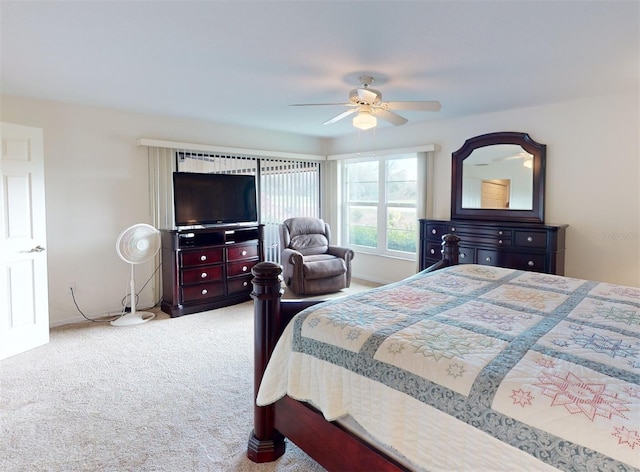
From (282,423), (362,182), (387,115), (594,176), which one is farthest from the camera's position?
(362,182)

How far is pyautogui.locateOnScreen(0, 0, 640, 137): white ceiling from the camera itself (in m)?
2.04

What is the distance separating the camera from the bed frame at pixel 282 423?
154cm

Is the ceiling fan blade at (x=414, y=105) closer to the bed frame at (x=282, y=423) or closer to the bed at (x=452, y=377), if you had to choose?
the bed at (x=452, y=377)

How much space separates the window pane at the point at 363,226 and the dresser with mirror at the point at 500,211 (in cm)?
131

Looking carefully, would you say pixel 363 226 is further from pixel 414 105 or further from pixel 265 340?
pixel 265 340

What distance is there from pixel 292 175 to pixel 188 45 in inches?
143

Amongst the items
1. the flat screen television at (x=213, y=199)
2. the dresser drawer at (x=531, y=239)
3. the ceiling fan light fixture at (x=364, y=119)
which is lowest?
the dresser drawer at (x=531, y=239)

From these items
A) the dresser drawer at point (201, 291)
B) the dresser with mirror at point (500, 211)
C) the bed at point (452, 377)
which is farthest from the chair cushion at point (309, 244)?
the bed at point (452, 377)

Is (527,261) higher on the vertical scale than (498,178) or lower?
lower

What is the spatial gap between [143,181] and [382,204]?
336 cm

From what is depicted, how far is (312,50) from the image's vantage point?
2.58 metres

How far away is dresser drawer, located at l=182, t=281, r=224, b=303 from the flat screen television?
766 mm

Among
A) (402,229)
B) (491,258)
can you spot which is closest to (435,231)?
(491,258)

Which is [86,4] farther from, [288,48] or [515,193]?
[515,193]
